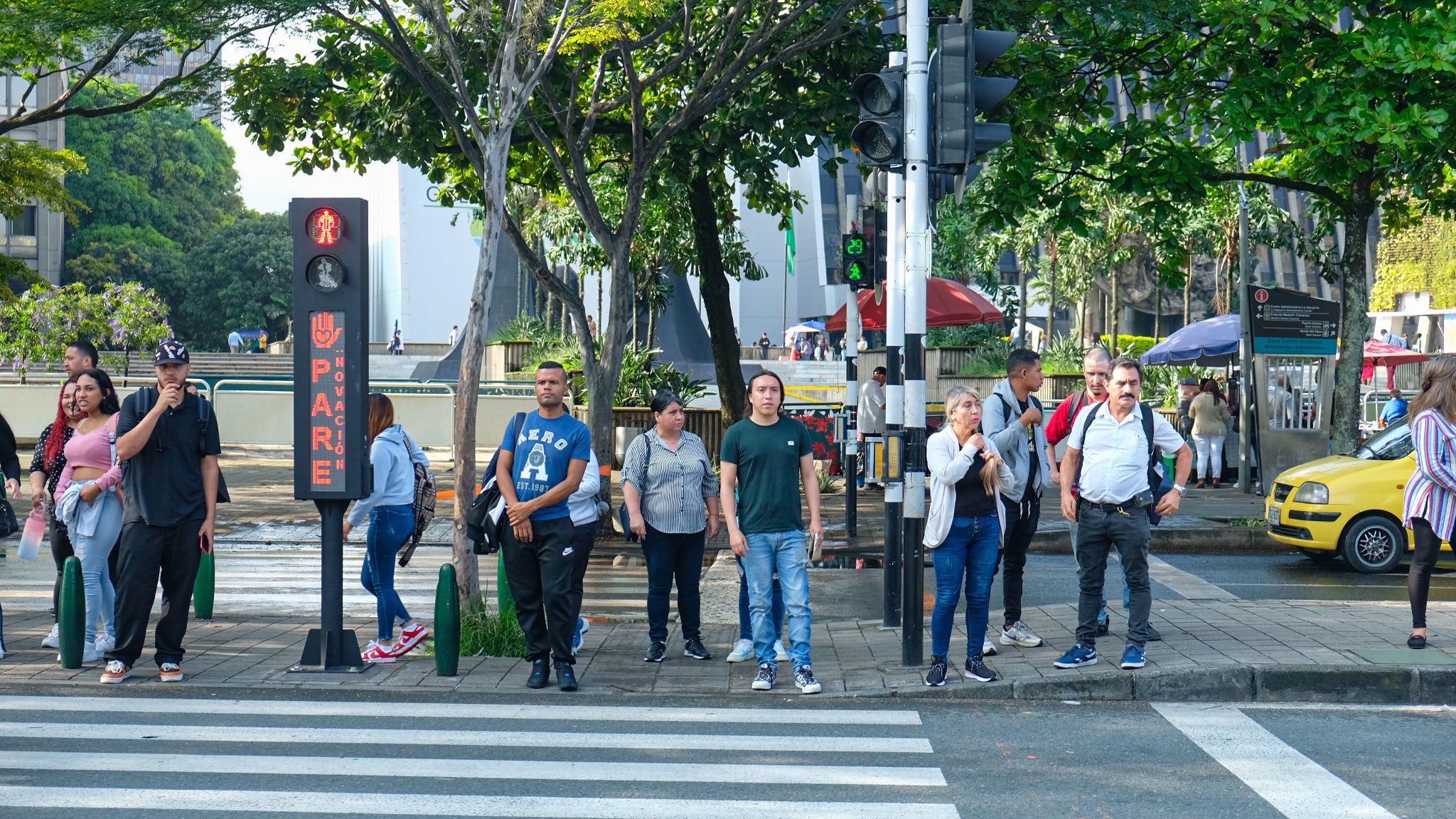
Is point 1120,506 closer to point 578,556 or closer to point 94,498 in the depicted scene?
point 578,556

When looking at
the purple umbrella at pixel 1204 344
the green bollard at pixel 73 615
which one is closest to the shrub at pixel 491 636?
the green bollard at pixel 73 615

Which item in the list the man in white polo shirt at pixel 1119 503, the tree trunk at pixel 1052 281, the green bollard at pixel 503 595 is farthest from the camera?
the tree trunk at pixel 1052 281

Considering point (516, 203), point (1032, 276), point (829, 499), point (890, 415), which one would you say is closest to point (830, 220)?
point (1032, 276)

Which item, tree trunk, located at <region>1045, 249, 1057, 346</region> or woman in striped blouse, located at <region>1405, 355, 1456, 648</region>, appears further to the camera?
tree trunk, located at <region>1045, 249, 1057, 346</region>

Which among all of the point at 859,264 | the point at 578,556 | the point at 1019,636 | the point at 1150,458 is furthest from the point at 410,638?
the point at 859,264

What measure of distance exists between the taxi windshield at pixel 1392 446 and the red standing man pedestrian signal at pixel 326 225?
9.98m

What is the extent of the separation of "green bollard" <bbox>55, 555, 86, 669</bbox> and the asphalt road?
0.48 metres

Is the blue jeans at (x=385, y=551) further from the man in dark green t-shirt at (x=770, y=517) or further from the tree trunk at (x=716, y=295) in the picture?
the tree trunk at (x=716, y=295)

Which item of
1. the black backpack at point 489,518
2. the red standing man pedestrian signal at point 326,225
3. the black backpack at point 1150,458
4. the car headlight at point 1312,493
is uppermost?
the red standing man pedestrian signal at point 326,225

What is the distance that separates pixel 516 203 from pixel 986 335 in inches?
434

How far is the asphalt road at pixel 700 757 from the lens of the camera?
5367 millimetres

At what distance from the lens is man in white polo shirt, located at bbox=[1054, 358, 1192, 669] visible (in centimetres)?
765

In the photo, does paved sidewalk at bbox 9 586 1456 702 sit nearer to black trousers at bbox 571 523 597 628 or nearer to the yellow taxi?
black trousers at bbox 571 523 597 628

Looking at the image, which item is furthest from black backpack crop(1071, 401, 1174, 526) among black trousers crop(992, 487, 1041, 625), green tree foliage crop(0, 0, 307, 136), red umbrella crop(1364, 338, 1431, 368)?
red umbrella crop(1364, 338, 1431, 368)
